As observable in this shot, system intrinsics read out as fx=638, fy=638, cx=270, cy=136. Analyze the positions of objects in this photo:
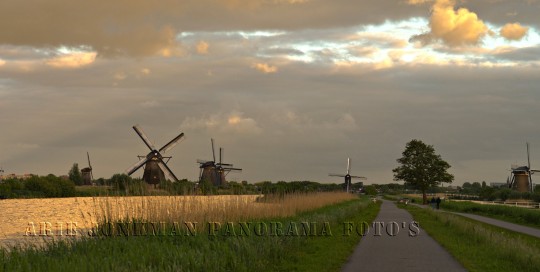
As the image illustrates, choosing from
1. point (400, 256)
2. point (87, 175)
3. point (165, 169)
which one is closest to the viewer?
point (400, 256)

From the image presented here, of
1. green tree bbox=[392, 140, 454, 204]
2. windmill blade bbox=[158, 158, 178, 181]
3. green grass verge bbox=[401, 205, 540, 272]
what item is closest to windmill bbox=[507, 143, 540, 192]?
green tree bbox=[392, 140, 454, 204]

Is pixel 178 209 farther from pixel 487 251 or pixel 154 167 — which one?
pixel 154 167

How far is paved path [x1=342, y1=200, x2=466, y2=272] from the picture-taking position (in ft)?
57.1

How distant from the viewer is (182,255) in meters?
14.8

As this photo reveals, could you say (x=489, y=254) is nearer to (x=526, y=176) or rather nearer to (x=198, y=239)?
(x=198, y=239)

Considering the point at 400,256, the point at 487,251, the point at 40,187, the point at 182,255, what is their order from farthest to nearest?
the point at 40,187 < the point at 487,251 < the point at 400,256 < the point at 182,255

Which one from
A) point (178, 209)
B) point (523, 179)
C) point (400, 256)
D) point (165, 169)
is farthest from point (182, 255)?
point (523, 179)

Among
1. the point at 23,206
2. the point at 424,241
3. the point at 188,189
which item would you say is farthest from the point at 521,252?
the point at 23,206

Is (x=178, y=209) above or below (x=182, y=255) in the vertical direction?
above

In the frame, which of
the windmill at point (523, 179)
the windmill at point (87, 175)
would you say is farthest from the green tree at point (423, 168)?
the windmill at point (87, 175)

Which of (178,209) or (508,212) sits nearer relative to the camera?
(178,209)

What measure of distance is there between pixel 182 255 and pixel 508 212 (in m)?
48.8

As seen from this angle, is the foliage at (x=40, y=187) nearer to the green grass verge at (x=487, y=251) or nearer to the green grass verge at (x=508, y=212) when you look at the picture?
the green grass verge at (x=508, y=212)

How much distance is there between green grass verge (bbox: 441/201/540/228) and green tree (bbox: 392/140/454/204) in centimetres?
3010
